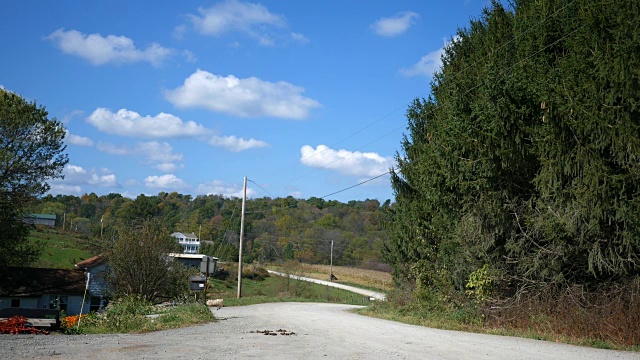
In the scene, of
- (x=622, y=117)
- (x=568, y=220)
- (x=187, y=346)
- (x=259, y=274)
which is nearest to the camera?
(x=187, y=346)

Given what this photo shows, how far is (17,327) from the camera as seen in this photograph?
1412 centimetres

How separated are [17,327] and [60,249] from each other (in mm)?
60459

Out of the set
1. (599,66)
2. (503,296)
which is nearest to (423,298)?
(503,296)

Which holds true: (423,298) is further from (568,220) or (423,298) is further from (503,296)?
(568,220)

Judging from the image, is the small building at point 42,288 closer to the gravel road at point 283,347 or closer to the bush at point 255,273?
the bush at point 255,273

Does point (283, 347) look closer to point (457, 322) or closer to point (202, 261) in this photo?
point (457, 322)

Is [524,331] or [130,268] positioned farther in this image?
[130,268]

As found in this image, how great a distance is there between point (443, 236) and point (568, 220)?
8230mm

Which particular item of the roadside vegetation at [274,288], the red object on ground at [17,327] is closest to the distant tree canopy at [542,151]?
the red object on ground at [17,327]

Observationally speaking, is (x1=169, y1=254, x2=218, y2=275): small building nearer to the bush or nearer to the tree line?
the bush

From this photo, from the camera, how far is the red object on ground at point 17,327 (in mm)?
13906

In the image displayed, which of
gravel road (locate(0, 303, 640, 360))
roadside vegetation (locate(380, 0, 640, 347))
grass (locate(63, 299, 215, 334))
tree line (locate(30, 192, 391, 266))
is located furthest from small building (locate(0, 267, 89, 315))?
gravel road (locate(0, 303, 640, 360))

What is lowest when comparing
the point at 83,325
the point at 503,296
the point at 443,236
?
the point at 83,325

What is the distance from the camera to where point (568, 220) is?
1550cm
